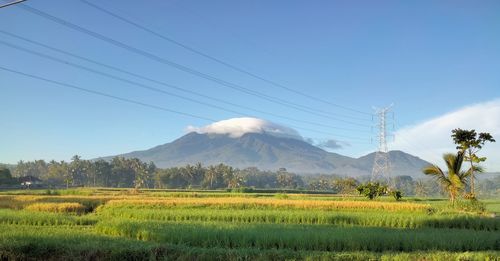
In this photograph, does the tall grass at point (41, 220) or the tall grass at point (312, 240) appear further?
the tall grass at point (41, 220)

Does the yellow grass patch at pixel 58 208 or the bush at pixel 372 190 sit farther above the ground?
the bush at pixel 372 190

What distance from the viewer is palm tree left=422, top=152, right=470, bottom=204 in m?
32.3

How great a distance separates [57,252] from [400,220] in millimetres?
17260

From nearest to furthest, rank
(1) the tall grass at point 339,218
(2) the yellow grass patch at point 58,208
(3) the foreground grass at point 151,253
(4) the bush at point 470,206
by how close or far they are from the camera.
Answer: (3) the foreground grass at point 151,253 < (1) the tall grass at point 339,218 < (4) the bush at point 470,206 < (2) the yellow grass patch at point 58,208

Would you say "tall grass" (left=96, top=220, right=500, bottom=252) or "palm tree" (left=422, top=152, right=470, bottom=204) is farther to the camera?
"palm tree" (left=422, top=152, right=470, bottom=204)

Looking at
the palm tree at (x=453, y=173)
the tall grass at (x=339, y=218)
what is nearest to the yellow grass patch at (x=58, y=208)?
the tall grass at (x=339, y=218)

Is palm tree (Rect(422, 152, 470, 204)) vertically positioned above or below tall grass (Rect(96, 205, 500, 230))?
above

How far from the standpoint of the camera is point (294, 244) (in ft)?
51.4

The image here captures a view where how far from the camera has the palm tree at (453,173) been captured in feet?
106

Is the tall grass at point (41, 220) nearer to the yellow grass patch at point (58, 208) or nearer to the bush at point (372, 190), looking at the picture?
the yellow grass patch at point (58, 208)

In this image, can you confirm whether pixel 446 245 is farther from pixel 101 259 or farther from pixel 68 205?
pixel 68 205

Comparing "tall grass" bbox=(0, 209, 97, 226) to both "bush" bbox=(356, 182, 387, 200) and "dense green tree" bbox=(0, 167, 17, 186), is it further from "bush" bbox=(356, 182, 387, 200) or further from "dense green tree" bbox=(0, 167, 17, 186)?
"dense green tree" bbox=(0, 167, 17, 186)

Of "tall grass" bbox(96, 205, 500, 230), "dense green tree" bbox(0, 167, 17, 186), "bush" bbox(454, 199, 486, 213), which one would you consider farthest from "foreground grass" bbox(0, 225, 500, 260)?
"dense green tree" bbox(0, 167, 17, 186)

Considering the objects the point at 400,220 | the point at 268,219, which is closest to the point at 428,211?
the point at 400,220
